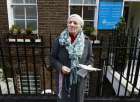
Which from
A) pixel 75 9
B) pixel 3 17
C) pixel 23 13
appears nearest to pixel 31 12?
pixel 23 13

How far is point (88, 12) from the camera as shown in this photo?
6.09 metres

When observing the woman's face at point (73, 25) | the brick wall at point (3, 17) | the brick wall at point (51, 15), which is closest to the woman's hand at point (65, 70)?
the woman's face at point (73, 25)

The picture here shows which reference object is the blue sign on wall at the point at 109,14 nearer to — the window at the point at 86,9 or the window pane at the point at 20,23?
the window at the point at 86,9

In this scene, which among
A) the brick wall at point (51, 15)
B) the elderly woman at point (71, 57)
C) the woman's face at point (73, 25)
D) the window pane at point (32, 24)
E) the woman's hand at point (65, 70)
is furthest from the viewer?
the window pane at point (32, 24)

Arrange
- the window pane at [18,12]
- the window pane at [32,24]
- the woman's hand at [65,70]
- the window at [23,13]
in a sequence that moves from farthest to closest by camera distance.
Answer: the window pane at [32,24]
the window pane at [18,12]
the window at [23,13]
the woman's hand at [65,70]

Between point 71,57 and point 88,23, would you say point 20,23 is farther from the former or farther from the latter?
point 71,57

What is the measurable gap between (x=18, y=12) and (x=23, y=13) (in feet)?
0.47

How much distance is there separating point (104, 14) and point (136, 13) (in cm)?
223

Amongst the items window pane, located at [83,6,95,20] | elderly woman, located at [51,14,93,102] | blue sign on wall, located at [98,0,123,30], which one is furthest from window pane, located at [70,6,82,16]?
elderly woman, located at [51,14,93,102]

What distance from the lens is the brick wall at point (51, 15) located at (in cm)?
575

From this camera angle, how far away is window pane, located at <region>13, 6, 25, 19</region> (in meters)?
6.02

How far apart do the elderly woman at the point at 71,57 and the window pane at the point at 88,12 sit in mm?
3524

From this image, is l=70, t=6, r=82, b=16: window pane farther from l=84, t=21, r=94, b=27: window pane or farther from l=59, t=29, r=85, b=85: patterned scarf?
l=59, t=29, r=85, b=85: patterned scarf

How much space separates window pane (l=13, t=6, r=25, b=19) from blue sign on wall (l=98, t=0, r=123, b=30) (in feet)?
7.22
